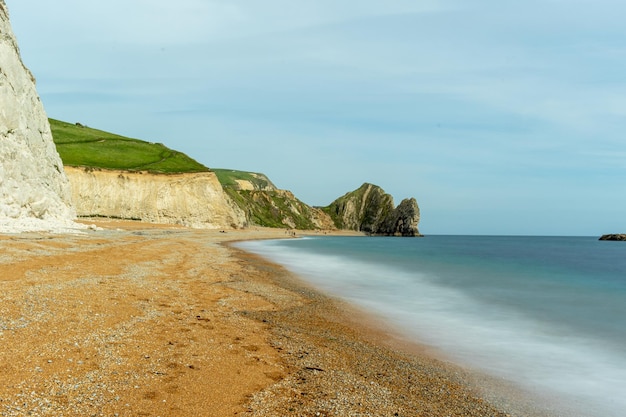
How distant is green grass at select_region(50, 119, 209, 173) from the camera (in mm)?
86312

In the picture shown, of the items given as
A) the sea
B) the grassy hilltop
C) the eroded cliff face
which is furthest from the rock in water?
the grassy hilltop

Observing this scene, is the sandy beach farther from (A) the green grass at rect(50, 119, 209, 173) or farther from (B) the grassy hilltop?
(A) the green grass at rect(50, 119, 209, 173)

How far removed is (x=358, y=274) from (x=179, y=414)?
25.5 metres

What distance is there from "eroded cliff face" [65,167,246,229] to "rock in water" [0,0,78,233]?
28.7 metres

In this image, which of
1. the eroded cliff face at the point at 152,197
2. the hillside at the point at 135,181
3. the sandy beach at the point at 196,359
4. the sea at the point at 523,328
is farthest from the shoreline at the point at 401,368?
the eroded cliff face at the point at 152,197

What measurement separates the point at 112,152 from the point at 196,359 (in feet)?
329

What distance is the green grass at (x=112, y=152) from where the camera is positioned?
86.3 metres

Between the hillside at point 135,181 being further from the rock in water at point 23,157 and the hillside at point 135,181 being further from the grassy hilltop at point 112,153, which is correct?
the rock in water at point 23,157

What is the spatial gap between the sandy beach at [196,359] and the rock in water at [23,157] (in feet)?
84.5

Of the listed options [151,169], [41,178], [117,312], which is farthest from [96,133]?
[117,312]

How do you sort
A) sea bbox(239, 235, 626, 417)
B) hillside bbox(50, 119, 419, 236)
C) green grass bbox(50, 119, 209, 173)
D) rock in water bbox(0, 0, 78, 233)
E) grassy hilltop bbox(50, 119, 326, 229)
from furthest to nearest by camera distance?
green grass bbox(50, 119, 209, 173) → grassy hilltop bbox(50, 119, 326, 229) → hillside bbox(50, 119, 419, 236) → rock in water bbox(0, 0, 78, 233) → sea bbox(239, 235, 626, 417)

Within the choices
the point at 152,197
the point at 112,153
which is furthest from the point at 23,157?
the point at 112,153

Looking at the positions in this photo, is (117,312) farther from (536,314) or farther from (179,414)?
(536,314)

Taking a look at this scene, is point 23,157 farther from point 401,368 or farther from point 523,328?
point 523,328
